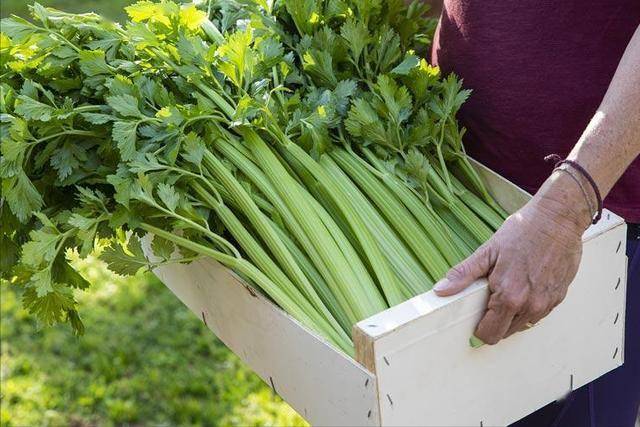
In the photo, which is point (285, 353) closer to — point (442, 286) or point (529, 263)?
point (442, 286)

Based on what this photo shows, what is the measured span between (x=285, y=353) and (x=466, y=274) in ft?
1.14

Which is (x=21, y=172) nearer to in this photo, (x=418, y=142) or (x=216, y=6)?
(x=216, y=6)

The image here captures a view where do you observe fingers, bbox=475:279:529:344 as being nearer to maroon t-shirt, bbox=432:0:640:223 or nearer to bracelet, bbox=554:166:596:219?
bracelet, bbox=554:166:596:219

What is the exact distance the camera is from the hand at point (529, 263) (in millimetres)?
1491

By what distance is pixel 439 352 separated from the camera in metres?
1.46

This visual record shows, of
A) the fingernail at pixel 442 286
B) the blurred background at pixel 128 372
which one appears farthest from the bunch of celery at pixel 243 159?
the blurred background at pixel 128 372

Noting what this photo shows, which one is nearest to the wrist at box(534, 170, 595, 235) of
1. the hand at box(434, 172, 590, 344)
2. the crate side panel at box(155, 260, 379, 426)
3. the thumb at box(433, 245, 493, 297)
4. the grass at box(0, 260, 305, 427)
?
the hand at box(434, 172, 590, 344)

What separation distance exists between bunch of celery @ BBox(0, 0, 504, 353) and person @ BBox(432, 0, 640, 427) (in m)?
0.08

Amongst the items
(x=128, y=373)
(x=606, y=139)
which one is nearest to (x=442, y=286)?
(x=606, y=139)

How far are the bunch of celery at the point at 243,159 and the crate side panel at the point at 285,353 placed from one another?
0.18 feet

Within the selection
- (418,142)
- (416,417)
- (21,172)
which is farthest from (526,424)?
(21,172)

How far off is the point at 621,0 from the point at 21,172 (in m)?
1.14

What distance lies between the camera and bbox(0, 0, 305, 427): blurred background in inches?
129

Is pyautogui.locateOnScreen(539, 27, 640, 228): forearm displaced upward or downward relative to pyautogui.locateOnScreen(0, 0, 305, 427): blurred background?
upward
